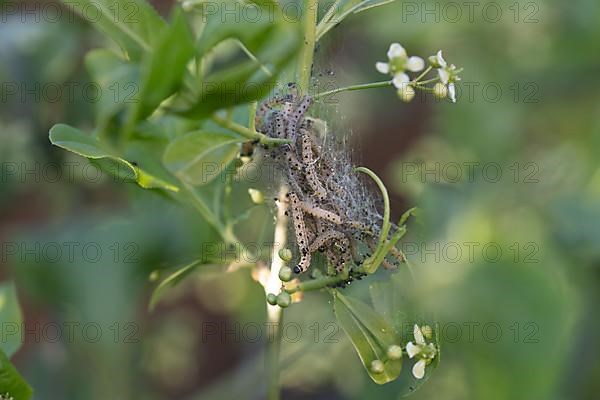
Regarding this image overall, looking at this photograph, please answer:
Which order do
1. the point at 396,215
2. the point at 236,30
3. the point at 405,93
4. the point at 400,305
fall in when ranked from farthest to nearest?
1. the point at 396,215
2. the point at 400,305
3. the point at 405,93
4. the point at 236,30

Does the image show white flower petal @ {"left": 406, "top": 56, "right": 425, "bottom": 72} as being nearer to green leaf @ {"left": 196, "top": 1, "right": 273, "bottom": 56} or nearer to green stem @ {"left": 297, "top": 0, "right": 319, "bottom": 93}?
green stem @ {"left": 297, "top": 0, "right": 319, "bottom": 93}

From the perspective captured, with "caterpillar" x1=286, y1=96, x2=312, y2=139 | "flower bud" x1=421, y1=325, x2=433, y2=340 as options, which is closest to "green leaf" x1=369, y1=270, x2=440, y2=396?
"flower bud" x1=421, y1=325, x2=433, y2=340

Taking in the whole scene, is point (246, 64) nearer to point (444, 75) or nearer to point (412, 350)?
point (444, 75)

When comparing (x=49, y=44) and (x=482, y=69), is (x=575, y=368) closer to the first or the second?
(x=482, y=69)

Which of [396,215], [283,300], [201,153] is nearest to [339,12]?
[201,153]

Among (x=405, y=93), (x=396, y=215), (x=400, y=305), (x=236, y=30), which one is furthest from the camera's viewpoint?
(x=396, y=215)

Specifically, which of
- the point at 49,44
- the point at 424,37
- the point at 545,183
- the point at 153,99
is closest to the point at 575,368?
the point at 545,183

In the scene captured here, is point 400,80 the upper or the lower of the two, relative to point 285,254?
upper
